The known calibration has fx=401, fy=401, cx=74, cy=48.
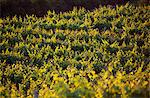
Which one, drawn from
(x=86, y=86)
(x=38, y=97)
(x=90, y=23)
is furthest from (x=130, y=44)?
(x=86, y=86)

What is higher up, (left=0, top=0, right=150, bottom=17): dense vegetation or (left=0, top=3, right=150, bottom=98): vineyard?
(left=0, top=0, right=150, bottom=17): dense vegetation

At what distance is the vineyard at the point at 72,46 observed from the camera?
9859 millimetres

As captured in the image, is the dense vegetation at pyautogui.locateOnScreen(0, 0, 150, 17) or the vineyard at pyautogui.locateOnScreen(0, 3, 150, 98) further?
the dense vegetation at pyautogui.locateOnScreen(0, 0, 150, 17)

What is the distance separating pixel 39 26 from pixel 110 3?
4156 mm

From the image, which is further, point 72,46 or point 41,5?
point 41,5

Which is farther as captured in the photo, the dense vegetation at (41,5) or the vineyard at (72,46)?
the dense vegetation at (41,5)

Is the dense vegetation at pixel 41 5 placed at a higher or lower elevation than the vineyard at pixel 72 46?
higher

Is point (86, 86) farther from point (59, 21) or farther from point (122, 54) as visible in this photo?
point (59, 21)

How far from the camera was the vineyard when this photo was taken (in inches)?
388

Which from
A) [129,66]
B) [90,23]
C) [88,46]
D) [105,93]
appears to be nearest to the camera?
[105,93]

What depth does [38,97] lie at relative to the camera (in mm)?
7668

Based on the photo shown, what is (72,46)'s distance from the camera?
12391mm

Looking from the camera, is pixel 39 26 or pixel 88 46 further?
pixel 39 26

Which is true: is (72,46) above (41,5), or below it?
below
